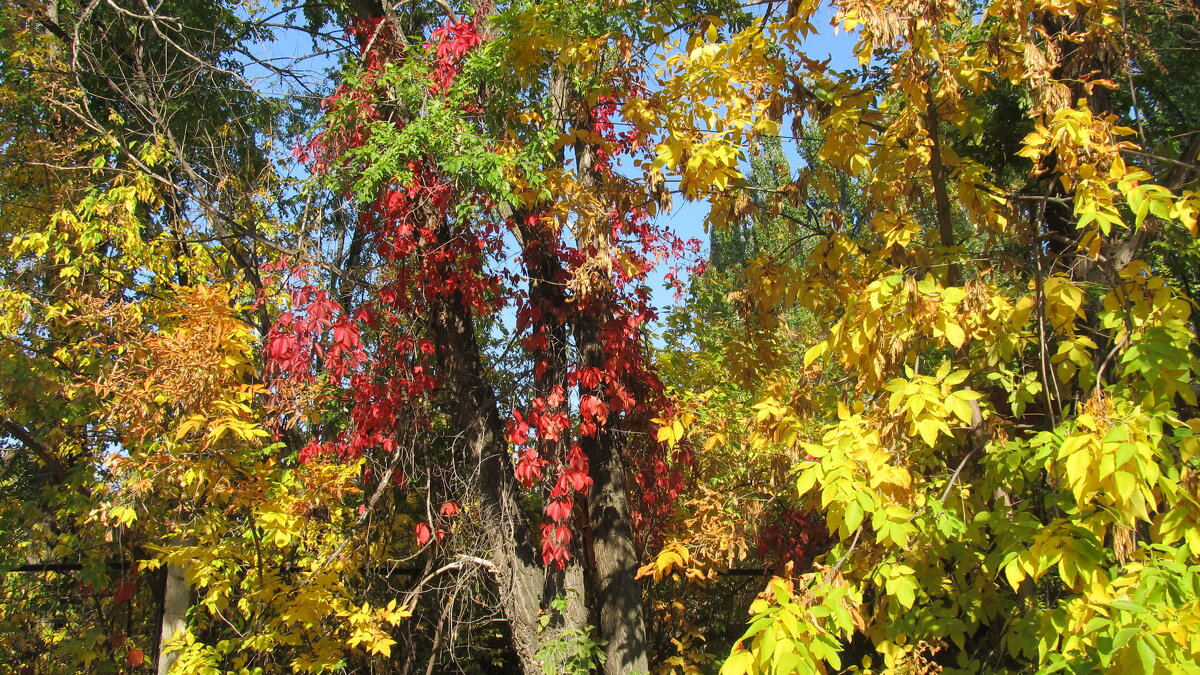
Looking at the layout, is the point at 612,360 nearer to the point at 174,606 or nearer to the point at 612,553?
the point at 612,553

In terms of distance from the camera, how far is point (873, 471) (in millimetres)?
2541

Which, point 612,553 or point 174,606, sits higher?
point 174,606

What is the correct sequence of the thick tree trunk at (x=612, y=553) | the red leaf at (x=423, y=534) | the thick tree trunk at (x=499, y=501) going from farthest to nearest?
the red leaf at (x=423, y=534) < the thick tree trunk at (x=499, y=501) < the thick tree trunk at (x=612, y=553)

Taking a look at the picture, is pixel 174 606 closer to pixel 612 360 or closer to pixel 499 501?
→ pixel 499 501

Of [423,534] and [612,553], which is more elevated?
[423,534]

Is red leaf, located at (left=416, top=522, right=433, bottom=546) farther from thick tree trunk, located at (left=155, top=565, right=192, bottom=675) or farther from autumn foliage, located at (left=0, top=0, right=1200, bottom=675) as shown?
thick tree trunk, located at (left=155, top=565, right=192, bottom=675)

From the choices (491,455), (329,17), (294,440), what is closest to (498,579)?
(491,455)

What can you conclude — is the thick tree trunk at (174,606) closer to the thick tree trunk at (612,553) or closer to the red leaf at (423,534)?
the red leaf at (423,534)

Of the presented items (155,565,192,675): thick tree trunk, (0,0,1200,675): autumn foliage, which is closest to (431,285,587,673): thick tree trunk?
(0,0,1200,675): autumn foliage

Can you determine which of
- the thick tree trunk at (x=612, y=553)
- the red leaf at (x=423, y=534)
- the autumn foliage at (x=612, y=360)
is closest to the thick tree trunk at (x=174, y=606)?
the autumn foliage at (x=612, y=360)

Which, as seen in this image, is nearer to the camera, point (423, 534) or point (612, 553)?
point (612, 553)

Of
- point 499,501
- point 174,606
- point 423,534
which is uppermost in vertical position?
point 499,501

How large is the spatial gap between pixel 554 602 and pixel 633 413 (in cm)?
126

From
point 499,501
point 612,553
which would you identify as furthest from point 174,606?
point 612,553
